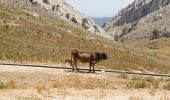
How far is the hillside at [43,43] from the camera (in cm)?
5556

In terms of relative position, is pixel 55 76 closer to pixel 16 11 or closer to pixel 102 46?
pixel 102 46

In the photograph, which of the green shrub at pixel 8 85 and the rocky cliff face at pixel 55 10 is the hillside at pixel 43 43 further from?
the green shrub at pixel 8 85

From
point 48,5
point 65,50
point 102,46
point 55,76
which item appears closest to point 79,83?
point 55,76

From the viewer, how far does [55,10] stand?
110m

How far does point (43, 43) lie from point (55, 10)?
44956 mm

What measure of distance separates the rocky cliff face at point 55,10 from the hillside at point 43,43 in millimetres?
8446

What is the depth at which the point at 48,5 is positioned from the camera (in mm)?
107688

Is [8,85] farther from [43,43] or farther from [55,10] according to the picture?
[55,10]

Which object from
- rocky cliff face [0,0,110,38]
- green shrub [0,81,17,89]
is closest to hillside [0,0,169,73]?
rocky cliff face [0,0,110,38]

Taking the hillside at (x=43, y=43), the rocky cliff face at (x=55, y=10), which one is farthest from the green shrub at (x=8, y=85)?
the rocky cliff face at (x=55, y=10)

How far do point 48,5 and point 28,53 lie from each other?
176ft

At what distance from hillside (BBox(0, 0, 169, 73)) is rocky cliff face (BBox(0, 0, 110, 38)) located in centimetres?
845

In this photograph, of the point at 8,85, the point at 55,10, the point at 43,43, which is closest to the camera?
the point at 8,85

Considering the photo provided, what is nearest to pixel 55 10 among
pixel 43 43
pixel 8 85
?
pixel 43 43
